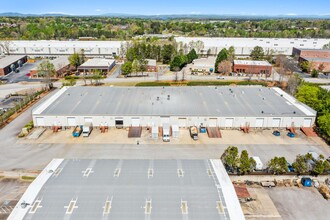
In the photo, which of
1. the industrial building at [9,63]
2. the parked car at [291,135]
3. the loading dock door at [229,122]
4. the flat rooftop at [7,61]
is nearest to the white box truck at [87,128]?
the loading dock door at [229,122]

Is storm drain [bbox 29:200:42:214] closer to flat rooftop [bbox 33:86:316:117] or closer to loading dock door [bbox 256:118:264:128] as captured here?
flat rooftop [bbox 33:86:316:117]

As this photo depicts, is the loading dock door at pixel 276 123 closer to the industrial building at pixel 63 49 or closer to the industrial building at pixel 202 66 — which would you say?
the industrial building at pixel 202 66

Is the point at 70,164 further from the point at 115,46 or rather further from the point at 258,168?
the point at 115,46

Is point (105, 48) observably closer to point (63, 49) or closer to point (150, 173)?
point (63, 49)

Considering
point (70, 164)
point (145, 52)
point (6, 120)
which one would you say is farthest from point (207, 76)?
point (70, 164)

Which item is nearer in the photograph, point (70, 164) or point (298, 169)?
point (70, 164)

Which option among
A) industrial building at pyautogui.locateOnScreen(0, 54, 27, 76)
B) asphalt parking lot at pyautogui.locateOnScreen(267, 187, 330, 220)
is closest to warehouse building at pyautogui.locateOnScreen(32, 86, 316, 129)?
asphalt parking lot at pyautogui.locateOnScreen(267, 187, 330, 220)
